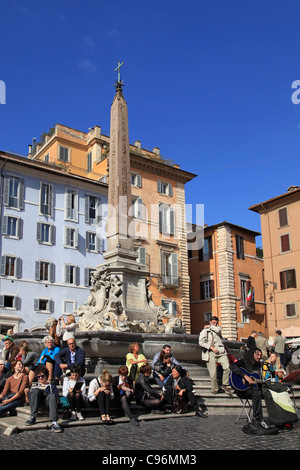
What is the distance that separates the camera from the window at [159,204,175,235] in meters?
35.0

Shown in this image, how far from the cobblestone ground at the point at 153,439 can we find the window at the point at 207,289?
29.6 m

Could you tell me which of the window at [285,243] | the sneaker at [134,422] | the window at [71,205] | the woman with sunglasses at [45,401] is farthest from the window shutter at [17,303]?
the sneaker at [134,422]

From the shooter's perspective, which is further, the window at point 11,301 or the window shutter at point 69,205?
the window shutter at point 69,205

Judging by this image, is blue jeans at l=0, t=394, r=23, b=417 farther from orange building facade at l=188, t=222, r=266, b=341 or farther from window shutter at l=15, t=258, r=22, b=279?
orange building facade at l=188, t=222, r=266, b=341

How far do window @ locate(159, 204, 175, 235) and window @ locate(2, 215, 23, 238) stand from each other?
991cm

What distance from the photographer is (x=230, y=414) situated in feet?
27.3

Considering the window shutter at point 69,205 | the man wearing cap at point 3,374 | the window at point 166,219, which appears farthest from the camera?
the window at point 166,219

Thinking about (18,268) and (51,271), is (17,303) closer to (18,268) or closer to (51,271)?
(18,268)

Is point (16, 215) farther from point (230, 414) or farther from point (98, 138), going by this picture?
point (230, 414)

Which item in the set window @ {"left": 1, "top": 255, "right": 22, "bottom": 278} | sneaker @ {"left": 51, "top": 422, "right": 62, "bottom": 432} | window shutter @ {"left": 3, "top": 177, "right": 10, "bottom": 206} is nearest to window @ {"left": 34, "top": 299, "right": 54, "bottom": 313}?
window @ {"left": 1, "top": 255, "right": 22, "bottom": 278}

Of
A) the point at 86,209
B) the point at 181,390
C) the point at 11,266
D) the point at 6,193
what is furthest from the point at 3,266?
the point at 181,390

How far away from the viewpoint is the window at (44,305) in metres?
28.8

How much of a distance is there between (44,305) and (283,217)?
17629 millimetres

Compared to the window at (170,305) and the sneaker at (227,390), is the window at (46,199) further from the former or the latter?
the sneaker at (227,390)
